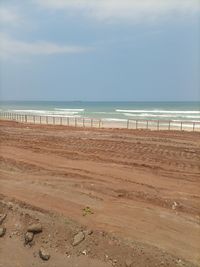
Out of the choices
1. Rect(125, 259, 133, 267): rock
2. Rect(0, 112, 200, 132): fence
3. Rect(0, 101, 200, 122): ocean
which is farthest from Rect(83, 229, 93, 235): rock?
Rect(0, 101, 200, 122): ocean

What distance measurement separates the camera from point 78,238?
24.4 ft

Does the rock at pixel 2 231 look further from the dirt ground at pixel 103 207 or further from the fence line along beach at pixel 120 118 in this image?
the fence line along beach at pixel 120 118

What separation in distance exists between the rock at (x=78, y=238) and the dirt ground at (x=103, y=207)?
7 cm

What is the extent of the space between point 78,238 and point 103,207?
4.60ft

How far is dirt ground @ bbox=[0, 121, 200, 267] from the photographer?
7051mm

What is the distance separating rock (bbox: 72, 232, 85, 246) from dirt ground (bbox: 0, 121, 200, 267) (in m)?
0.07

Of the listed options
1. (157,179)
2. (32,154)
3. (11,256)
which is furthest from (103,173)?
(11,256)

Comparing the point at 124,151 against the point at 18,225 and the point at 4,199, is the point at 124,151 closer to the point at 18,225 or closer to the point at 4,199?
the point at 4,199

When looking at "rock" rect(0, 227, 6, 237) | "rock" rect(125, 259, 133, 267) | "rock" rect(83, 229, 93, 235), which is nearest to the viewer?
"rock" rect(125, 259, 133, 267)

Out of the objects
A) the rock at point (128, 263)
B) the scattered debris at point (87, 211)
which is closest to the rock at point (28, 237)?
the scattered debris at point (87, 211)

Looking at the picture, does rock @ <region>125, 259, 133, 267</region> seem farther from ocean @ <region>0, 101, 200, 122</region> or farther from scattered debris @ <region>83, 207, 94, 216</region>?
ocean @ <region>0, 101, 200, 122</region>

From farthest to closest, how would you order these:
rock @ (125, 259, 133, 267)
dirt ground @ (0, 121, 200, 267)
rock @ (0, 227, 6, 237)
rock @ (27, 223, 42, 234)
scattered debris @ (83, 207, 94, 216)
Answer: scattered debris @ (83, 207, 94, 216)
rock @ (0, 227, 6, 237)
rock @ (27, 223, 42, 234)
dirt ground @ (0, 121, 200, 267)
rock @ (125, 259, 133, 267)

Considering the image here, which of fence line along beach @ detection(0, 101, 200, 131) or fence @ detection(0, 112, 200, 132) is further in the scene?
fence line along beach @ detection(0, 101, 200, 131)

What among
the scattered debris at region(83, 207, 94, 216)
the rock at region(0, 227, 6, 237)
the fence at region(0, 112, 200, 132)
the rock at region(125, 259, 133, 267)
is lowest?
the fence at region(0, 112, 200, 132)
